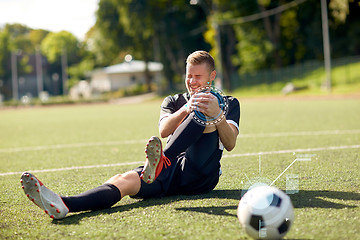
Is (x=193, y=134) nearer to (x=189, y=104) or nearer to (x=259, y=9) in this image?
(x=189, y=104)

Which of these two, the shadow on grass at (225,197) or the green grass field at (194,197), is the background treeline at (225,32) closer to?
the green grass field at (194,197)

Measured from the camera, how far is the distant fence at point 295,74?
33.1 m

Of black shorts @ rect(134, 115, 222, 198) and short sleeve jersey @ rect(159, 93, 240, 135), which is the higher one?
short sleeve jersey @ rect(159, 93, 240, 135)

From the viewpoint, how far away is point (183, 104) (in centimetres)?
401

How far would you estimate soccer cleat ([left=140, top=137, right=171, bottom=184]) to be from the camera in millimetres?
3340

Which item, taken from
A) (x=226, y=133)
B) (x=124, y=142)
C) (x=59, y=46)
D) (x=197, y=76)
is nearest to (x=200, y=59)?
(x=197, y=76)

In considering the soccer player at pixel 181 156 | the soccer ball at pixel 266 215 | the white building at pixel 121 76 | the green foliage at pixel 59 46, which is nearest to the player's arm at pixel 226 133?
the soccer player at pixel 181 156

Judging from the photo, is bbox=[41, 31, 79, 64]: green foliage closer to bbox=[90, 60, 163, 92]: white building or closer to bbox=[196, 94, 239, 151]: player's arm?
bbox=[90, 60, 163, 92]: white building

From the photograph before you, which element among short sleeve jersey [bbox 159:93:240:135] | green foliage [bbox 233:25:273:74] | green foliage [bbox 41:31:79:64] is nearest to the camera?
short sleeve jersey [bbox 159:93:240:135]

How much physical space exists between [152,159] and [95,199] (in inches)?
23.4

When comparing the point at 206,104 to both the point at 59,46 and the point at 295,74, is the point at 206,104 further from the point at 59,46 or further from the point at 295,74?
the point at 59,46

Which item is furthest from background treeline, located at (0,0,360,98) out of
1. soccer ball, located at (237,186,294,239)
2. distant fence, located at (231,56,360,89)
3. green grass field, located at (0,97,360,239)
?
soccer ball, located at (237,186,294,239)

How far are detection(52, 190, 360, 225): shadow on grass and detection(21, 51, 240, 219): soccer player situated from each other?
65 mm

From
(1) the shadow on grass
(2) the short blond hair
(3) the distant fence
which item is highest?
(3) the distant fence
